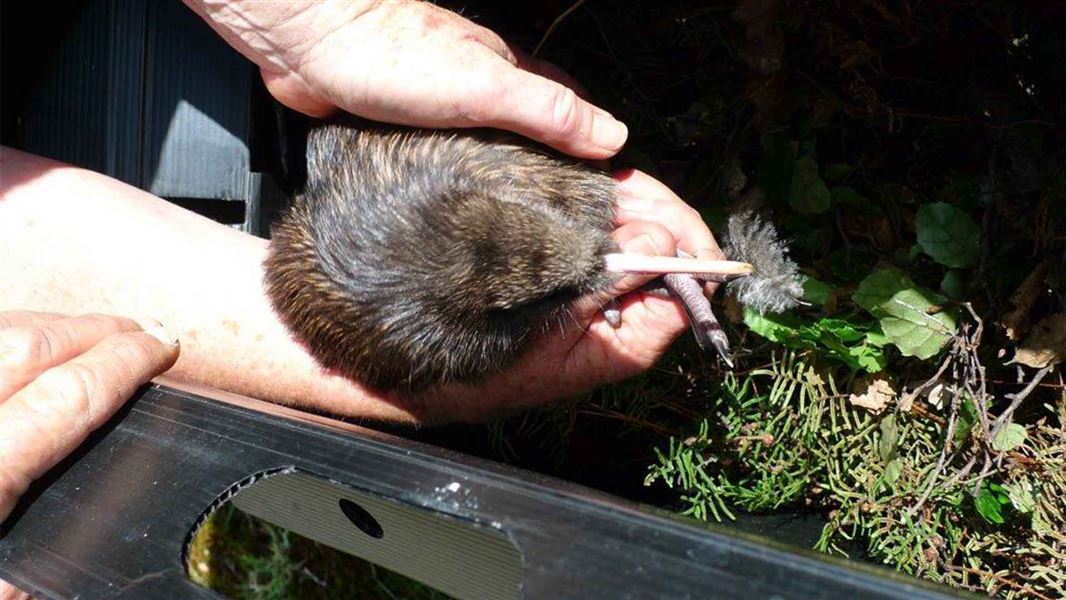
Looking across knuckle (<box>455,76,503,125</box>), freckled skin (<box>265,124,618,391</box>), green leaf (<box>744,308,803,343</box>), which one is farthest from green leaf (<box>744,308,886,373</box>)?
knuckle (<box>455,76,503,125</box>)

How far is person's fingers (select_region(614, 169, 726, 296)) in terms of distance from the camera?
193 cm

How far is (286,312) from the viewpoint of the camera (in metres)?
2.00

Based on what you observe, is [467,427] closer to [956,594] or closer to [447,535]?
[447,535]

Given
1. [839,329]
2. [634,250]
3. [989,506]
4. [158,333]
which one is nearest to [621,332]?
[634,250]

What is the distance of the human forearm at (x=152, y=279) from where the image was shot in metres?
2.11

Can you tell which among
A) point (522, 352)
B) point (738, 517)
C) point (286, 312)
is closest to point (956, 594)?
point (522, 352)

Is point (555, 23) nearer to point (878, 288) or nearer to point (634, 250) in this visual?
point (634, 250)

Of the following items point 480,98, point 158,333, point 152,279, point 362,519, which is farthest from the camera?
point 152,279

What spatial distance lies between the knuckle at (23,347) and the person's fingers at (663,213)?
3.53 feet

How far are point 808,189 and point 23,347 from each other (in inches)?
59.0

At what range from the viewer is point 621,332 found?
195 cm

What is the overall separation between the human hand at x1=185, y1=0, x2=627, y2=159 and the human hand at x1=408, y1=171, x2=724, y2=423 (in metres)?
0.25

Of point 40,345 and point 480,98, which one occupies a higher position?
point 480,98

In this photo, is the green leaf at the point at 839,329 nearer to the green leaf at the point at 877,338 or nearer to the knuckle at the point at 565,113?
the green leaf at the point at 877,338
